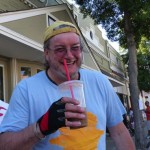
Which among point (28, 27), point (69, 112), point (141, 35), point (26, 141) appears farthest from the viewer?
point (141, 35)

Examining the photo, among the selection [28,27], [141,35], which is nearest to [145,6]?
[141,35]

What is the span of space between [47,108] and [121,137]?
62 centimetres

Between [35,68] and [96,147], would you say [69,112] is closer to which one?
[96,147]

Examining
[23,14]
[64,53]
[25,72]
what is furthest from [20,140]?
[25,72]

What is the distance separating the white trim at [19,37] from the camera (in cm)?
824

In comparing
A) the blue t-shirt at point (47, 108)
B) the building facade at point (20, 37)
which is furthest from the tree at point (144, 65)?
the blue t-shirt at point (47, 108)

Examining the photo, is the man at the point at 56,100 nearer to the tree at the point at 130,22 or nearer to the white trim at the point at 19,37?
the white trim at the point at 19,37

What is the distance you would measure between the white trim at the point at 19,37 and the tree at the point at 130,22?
5413 millimetres

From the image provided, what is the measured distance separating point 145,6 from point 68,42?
40.1 feet

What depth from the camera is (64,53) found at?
86.1 inches

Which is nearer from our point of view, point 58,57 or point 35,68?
point 58,57

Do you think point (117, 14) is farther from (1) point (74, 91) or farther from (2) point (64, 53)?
(1) point (74, 91)

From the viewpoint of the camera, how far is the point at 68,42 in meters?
2.20

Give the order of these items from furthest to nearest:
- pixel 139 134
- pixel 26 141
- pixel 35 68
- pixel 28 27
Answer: pixel 139 134 < pixel 35 68 < pixel 28 27 < pixel 26 141
